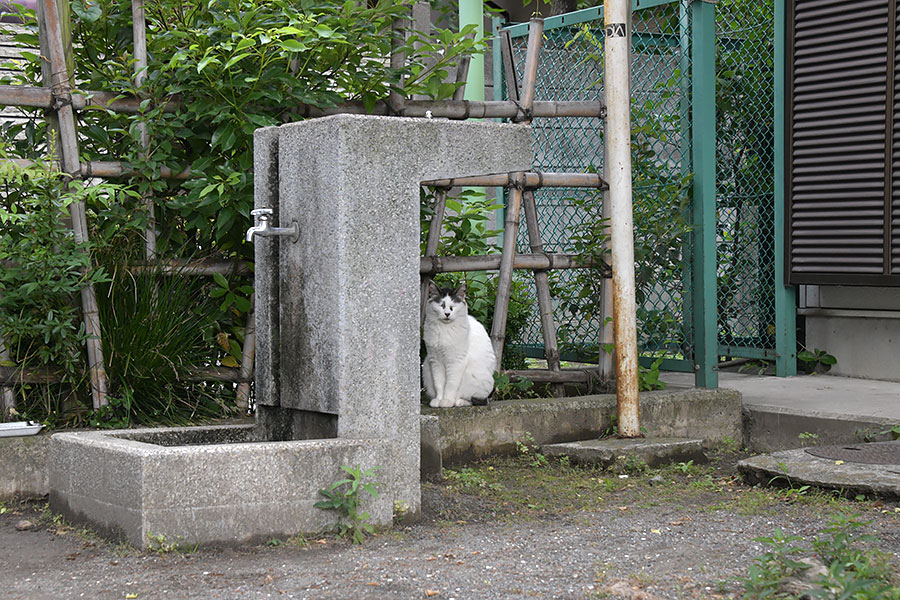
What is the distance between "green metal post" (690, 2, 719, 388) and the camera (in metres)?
5.79

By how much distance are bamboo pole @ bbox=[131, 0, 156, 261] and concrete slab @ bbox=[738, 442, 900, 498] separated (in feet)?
9.28

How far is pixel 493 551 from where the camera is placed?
136 inches

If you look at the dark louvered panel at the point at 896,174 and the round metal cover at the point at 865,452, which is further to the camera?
the dark louvered panel at the point at 896,174

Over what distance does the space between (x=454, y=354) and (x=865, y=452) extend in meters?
1.96

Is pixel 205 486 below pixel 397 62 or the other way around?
below

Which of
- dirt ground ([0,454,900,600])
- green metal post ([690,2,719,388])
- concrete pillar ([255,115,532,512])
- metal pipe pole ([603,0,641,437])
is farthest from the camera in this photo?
green metal post ([690,2,719,388])

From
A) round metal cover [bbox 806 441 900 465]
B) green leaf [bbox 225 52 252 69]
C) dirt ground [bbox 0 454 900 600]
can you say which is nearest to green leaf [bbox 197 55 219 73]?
green leaf [bbox 225 52 252 69]

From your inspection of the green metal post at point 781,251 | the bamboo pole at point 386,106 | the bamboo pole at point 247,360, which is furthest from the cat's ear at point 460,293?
the green metal post at point 781,251

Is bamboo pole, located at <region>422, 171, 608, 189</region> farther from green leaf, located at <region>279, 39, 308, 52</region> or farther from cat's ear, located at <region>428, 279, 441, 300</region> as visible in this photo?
green leaf, located at <region>279, 39, 308, 52</region>

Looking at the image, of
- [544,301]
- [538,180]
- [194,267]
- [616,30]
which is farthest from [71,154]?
[616,30]

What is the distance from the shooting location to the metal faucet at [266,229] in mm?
3893

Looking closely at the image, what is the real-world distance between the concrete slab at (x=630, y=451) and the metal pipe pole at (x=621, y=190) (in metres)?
0.29

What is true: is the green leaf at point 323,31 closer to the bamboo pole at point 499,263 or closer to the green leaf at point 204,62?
the green leaf at point 204,62

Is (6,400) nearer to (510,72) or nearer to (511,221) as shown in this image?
(511,221)
